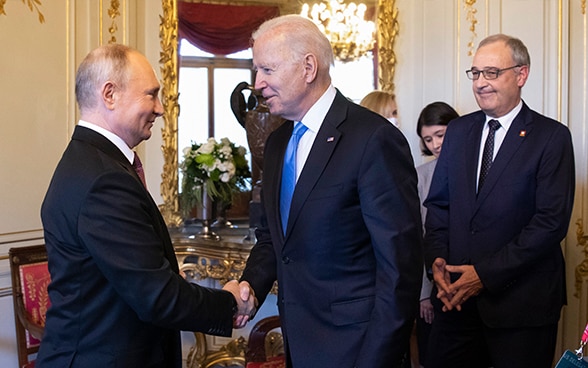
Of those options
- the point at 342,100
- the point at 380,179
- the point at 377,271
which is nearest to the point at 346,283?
the point at 377,271

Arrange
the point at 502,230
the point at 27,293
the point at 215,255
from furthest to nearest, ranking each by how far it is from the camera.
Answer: the point at 215,255, the point at 27,293, the point at 502,230

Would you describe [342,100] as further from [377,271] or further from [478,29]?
[478,29]

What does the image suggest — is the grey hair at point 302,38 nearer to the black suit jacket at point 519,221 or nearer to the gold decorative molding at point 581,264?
the black suit jacket at point 519,221

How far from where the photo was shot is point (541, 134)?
2709mm

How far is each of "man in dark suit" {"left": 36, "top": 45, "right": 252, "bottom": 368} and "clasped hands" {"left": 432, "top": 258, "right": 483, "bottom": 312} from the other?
1058mm

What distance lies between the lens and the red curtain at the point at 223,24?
4.49 metres

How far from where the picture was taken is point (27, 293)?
12.2 ft

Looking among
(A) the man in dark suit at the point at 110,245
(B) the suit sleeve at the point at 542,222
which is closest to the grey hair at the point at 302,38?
(A) the man in dark suit at the point at 110,245

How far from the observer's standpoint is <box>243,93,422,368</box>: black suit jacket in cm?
195

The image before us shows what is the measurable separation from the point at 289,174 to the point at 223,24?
2540mm

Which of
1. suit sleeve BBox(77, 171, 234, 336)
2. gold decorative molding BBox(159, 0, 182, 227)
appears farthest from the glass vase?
suit sleeve BBox(77, 171, 234, 336)

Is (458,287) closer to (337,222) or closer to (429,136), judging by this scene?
(337,222)

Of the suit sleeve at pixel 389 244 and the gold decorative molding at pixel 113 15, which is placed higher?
the gold decorative molding at pixel 113 15

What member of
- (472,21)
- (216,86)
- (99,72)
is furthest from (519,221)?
(216,86)
